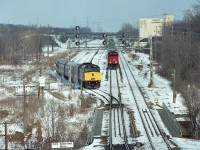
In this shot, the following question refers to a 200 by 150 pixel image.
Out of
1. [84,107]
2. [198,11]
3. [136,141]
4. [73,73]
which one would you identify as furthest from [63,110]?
[198,11]

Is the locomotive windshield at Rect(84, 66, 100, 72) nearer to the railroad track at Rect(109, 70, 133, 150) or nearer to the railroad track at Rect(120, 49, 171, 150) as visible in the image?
the railroad track at Rect(120, 49, 171, 150)

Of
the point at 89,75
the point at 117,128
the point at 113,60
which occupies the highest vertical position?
the point at 113,60

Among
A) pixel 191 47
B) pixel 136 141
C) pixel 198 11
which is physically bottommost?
pixel 136 141

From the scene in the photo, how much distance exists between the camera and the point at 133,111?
3262cm

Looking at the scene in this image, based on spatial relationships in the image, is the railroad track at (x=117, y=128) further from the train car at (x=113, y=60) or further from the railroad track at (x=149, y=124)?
the train car at (x=113, y=60)

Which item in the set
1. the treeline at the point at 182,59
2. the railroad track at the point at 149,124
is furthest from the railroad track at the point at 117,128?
the treeline at the point at 182,59

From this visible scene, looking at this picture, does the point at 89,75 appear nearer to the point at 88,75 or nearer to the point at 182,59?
the point at 88,75

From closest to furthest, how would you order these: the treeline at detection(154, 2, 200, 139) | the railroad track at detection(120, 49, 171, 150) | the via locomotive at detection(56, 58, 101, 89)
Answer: the railroad track at detection(120, 49, 171, 150) → the via locomotive at detection(56, 58, 101, 89) → the treeline at detection(154, 2, 200, 139)

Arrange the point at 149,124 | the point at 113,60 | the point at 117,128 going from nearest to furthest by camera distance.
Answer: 1. the point at 117,128
2. the point at 149,124
3. the point at 113,60

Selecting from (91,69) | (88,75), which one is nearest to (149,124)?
(88,75)

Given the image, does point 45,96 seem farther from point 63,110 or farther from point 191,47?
point 191,47

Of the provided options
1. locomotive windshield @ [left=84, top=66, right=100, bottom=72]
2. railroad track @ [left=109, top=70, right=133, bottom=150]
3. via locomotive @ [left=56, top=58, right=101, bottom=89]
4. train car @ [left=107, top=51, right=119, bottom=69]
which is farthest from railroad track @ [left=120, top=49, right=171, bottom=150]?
train car @ [left=107, top=51, right=119, bottom=69]

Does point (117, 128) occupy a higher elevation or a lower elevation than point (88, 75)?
lower

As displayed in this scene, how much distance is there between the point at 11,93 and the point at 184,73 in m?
23.4
